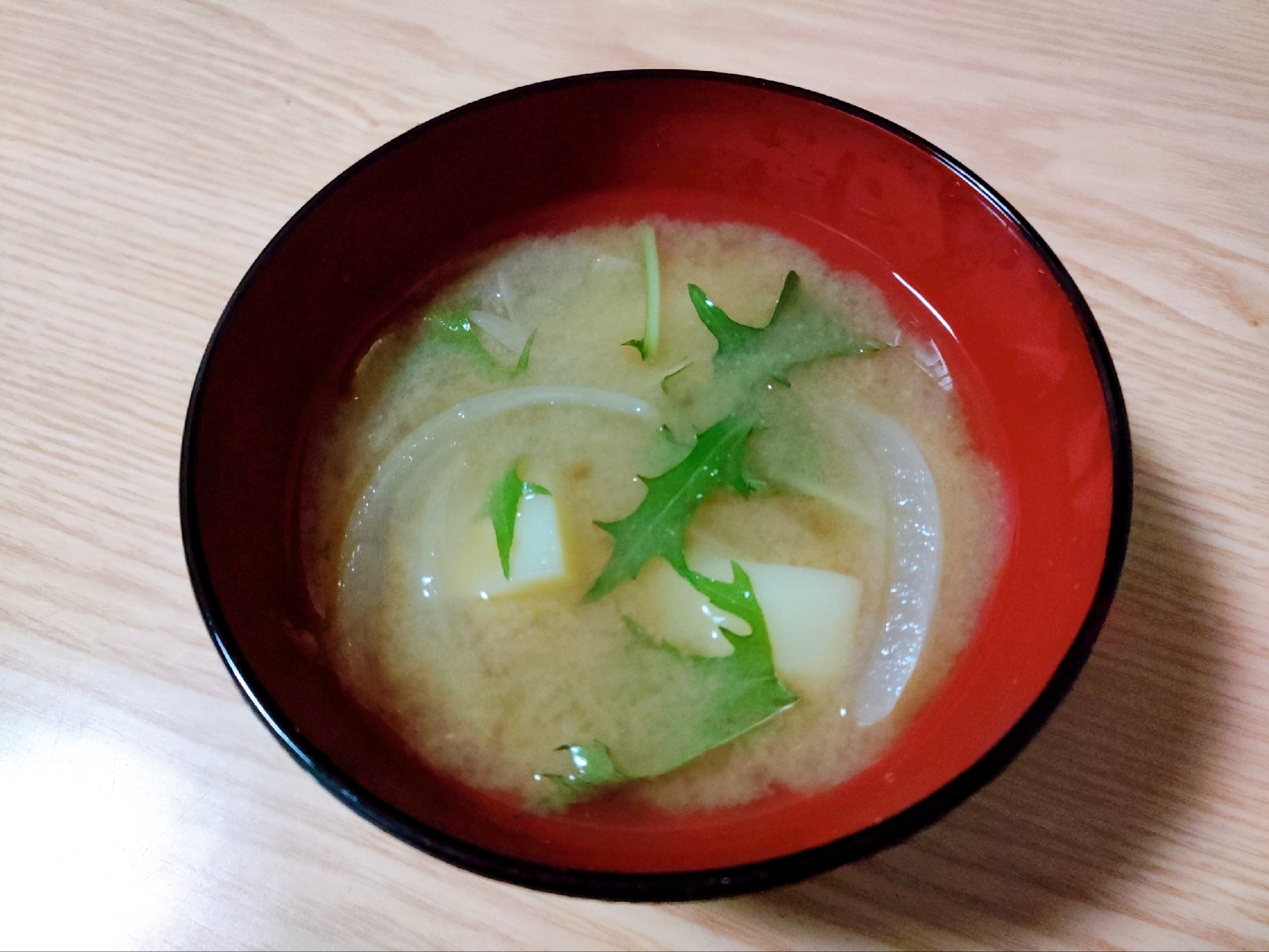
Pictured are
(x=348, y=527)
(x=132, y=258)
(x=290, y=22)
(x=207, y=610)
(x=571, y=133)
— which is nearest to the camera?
(x=207, y=610)

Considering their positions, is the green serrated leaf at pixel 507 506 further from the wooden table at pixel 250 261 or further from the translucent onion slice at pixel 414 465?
the wooden table at pixel 250 261

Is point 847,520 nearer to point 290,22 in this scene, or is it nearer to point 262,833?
point 262,833

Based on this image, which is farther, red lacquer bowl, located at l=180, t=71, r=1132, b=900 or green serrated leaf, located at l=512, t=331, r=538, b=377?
green serrated leaf, located at l=512, t=331, r=538, b=377

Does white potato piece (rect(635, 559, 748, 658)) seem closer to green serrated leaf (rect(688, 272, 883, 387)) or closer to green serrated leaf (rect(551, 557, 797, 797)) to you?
green serrated leaf (rect(551, 557, 797, 797))

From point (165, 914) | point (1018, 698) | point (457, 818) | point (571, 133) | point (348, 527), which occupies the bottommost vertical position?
point (165, 914)

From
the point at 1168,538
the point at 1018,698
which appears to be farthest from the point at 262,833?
the point at 1168,538

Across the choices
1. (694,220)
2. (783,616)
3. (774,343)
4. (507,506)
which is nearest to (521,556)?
(507,506)

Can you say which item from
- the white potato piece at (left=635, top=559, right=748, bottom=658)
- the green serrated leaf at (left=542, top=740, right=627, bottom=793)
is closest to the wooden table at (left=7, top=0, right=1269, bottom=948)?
the green serrated leaf at (left=542, top=740, right=627, bottom=793)
